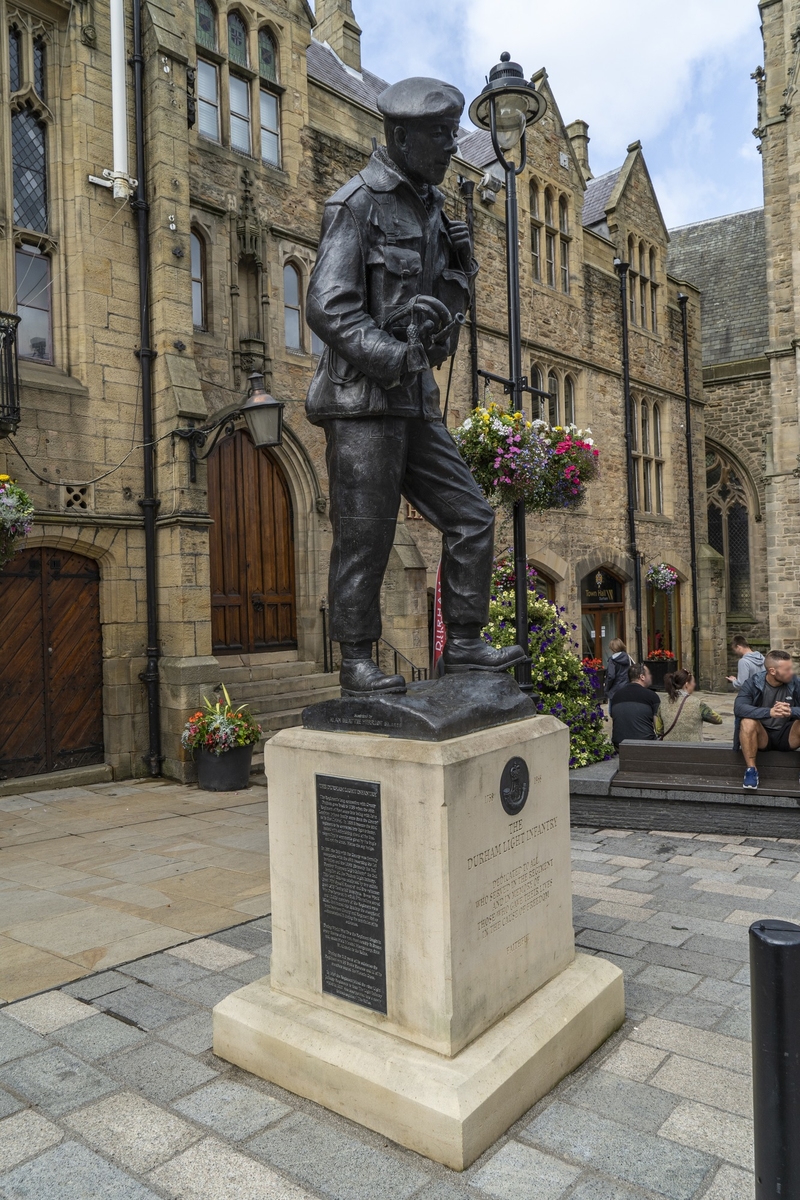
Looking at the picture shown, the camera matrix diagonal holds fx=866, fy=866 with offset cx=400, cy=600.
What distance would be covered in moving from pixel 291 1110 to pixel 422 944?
2.34 ft

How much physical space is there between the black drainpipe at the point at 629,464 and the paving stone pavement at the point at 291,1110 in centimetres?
1563

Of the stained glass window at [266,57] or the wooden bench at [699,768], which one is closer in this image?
the wooden bench at [699,768]

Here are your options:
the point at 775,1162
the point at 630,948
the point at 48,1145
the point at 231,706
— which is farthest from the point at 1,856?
the point at 775,1162

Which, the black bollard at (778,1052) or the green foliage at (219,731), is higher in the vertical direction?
the black bollard at (778,1052)

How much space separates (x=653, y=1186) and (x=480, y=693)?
5.25 feet

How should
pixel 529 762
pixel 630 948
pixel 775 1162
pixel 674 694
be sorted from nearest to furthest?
pixel 775 1162, pixel 529 762, pixel 630 948, pixel 674 694

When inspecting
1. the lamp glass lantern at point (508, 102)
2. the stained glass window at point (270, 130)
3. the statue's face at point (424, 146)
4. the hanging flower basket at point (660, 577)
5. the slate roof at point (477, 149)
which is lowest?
the hanging flower basket at point (660, 577)

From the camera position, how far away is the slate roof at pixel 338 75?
15.5 m

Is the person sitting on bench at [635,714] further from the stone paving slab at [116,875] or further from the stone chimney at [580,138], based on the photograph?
the stone chimney at [580,138]

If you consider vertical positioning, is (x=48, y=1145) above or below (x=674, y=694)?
below

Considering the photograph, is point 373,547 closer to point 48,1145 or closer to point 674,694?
point 48,1145

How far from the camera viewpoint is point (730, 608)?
24.2 metres

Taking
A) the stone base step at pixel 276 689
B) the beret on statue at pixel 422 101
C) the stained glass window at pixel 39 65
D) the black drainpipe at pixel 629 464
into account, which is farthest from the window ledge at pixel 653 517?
the beret on statue at pixel 422 101

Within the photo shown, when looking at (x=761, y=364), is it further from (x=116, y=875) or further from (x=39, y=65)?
(x=116, y=875)
